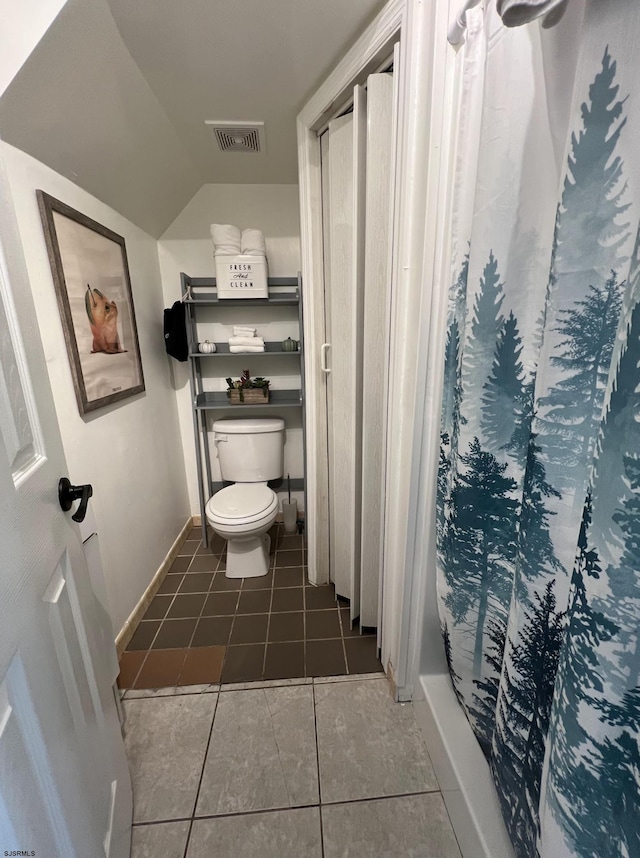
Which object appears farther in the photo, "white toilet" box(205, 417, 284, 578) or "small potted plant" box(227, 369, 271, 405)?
"small potted plant" box(227, 369, 271, 405)

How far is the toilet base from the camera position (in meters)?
1.97

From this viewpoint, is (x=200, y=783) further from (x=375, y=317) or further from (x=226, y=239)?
(x=226, y=239)

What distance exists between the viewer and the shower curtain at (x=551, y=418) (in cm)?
42

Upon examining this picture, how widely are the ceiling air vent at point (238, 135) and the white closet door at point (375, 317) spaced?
63 centimetres

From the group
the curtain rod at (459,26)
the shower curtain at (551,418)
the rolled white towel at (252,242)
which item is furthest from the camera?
the rolled white towel at (252,242)

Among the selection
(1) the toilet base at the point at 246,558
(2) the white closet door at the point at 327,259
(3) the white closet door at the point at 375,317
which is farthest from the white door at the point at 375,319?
(1) the toilet base at the point at 246,558

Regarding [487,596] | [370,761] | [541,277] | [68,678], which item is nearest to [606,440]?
[541,277]

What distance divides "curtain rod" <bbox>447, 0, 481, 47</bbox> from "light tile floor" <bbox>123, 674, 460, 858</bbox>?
6.34 ft

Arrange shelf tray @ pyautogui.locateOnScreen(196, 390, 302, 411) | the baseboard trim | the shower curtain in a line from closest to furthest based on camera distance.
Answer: the shower curtain → the baseboard trim → shelf tray @ pyautogui.locateOnScreen(196, 390, 302, 411)

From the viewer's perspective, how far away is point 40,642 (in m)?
0.61

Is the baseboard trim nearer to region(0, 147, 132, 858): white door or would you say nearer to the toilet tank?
the toilet tank

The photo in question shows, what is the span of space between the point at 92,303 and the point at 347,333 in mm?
1027

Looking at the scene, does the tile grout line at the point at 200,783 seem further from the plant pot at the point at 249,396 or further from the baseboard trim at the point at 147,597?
the plant pot at the point at 249,396

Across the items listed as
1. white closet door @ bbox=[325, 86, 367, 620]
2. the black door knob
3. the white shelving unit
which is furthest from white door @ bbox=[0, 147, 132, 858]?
the white shelving unit
